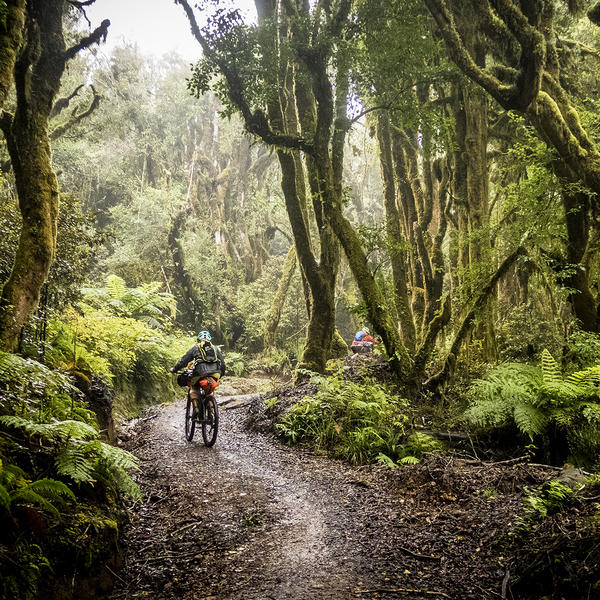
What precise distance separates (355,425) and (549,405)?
2.99 metres

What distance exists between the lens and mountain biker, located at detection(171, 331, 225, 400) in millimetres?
7746

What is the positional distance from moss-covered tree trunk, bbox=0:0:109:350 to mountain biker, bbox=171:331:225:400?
3017 millimetres

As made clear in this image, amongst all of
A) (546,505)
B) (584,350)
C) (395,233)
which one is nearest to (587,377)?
(584,350)

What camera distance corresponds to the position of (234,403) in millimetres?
11781

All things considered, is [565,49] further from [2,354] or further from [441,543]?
[2,354]

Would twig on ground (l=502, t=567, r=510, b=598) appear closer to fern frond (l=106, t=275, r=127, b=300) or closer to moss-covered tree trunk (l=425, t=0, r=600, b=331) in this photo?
moss-covered tree trunk (l=425, t=0, r=600, b=331)

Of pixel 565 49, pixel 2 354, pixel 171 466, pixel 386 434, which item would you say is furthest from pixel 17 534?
pixel 565 49

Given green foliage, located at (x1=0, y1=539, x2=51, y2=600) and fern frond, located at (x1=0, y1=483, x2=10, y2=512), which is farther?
fern frond, located at (x1=0, y1=483, x2=10, y2=512)

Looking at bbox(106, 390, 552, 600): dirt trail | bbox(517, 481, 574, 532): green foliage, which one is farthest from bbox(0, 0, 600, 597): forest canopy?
bbox(517, 481, 574, 532): green foliage

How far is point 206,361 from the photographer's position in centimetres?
781

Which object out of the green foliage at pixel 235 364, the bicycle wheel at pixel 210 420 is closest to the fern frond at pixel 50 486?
the bicycle wheel at pixel 210 420

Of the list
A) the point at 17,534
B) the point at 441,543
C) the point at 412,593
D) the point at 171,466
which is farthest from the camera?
the point at 171,466

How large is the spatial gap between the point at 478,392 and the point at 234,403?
714 centimetres

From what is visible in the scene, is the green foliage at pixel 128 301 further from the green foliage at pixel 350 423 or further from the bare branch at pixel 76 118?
the green foliage at pixel 350 423
